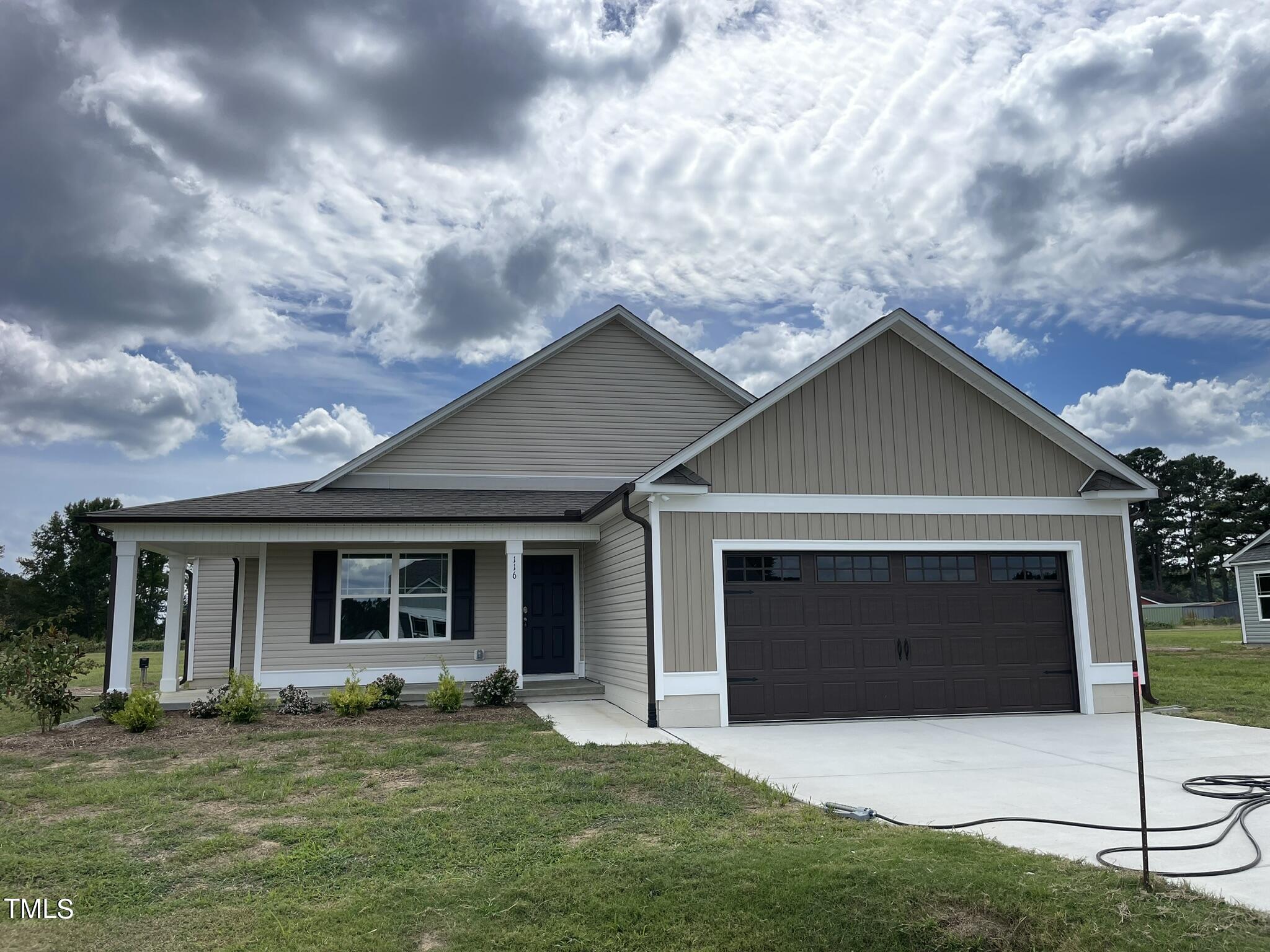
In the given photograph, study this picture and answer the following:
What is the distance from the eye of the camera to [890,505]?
11430 millimetres

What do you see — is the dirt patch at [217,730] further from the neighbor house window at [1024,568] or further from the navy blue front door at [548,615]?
the neighbor house window at [1024,568]

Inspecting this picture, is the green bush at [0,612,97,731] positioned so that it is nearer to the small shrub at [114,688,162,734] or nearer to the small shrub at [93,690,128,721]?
the small shrub at [93,690,128,721]

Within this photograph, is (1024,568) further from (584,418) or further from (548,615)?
(584,418)

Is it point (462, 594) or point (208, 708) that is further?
point (462, 594)

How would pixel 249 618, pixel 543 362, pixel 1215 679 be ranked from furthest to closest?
pixel 543 362
pixel 1215 679
pixel 249 618

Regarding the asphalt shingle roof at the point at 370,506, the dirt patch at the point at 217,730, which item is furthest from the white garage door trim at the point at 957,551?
the asphalt shingle roof at the point at 370,506

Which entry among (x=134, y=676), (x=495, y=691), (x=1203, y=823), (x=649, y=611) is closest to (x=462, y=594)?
(x=495, y=691)

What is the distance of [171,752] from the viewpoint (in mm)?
8812

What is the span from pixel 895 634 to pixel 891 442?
8.36 feet

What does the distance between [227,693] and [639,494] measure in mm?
6192

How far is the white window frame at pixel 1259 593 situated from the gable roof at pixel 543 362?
19898 mm

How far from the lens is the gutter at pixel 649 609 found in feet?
34.2

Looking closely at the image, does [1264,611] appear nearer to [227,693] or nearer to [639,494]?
[639,494]

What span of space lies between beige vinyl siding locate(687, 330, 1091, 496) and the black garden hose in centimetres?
535
